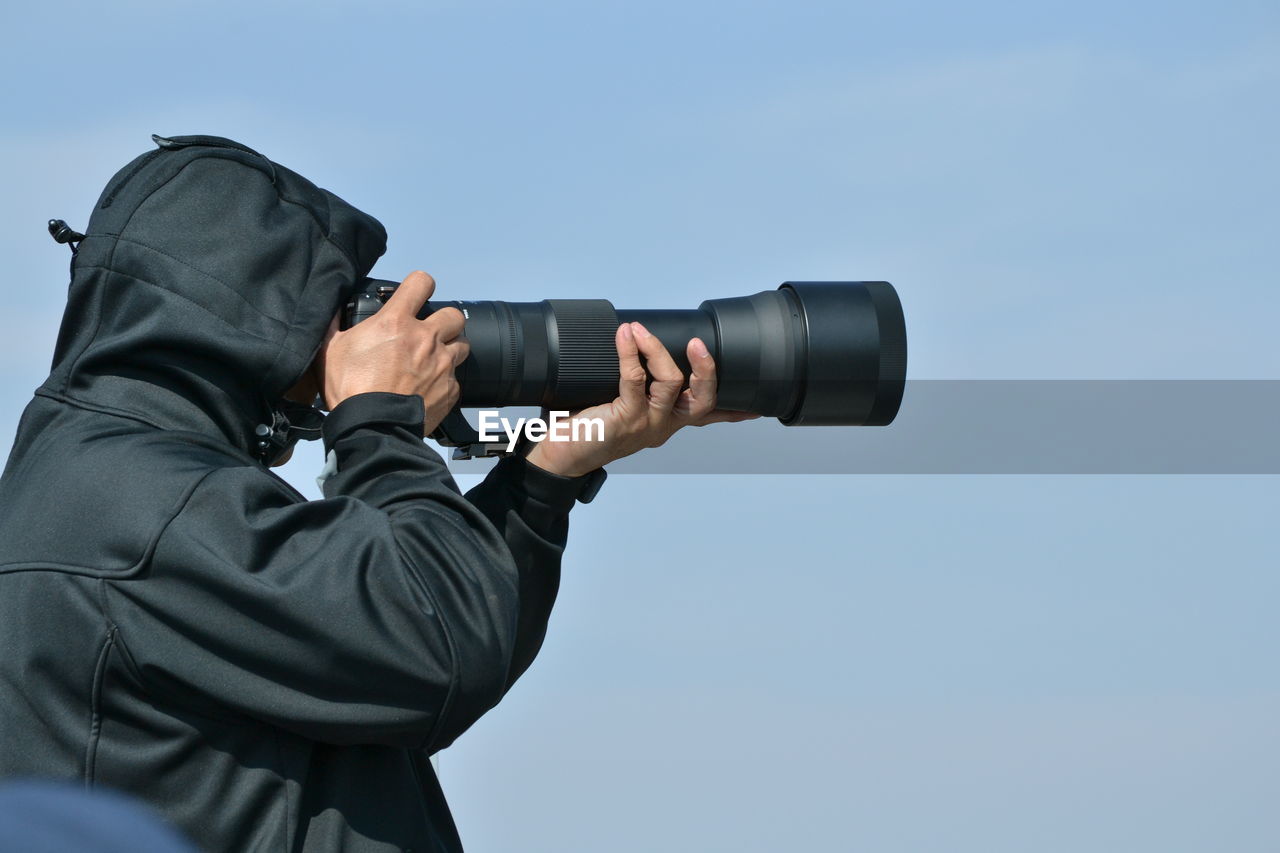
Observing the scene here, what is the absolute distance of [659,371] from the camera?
2.79m

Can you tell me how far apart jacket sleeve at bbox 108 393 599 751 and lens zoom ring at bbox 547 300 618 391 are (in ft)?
1.70

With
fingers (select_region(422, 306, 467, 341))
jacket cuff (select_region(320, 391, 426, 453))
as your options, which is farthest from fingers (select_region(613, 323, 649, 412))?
jacket cuff (select_region(320, 391, 426, 453))

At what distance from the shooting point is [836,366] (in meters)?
2.84

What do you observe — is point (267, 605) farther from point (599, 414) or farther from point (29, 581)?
point (599, 414)

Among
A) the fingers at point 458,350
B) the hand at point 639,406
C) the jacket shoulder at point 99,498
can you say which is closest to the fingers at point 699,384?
the hand at point 639,406

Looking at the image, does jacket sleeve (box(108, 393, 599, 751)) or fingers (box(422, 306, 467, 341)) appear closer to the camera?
jacket sleeve (box(108, 393, 599, 751))

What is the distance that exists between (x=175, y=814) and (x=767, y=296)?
1.32 metres

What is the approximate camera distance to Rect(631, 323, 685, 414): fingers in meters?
2.79

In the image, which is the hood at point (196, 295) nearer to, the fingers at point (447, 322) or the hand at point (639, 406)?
the fingers at point (447, 322)

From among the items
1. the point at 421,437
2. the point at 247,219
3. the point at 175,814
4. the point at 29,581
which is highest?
the point at 247,219

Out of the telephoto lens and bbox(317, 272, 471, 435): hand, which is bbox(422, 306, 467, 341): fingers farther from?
the telephoto lens

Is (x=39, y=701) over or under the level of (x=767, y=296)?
under

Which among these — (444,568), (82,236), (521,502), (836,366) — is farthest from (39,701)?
(836,366)

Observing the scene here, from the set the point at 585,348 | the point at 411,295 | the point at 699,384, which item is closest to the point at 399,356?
the point at 411,295
